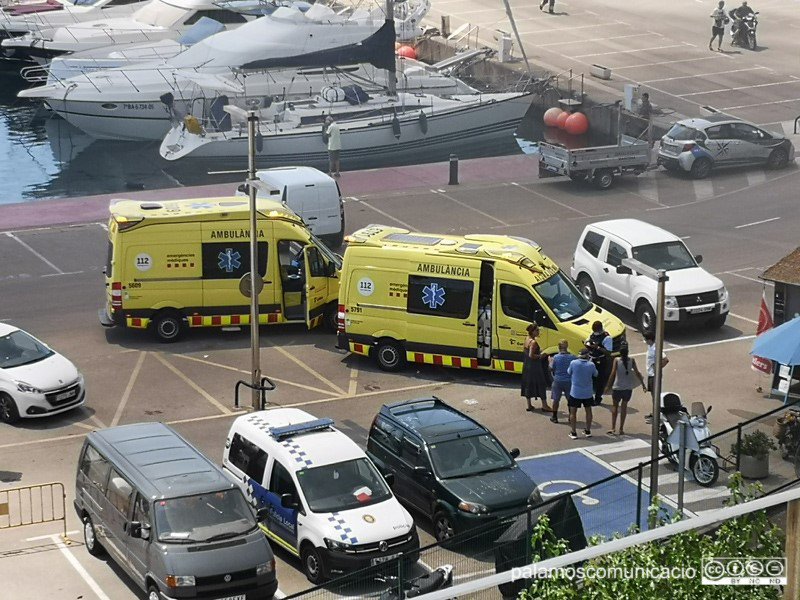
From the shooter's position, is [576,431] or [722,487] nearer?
[722,487]

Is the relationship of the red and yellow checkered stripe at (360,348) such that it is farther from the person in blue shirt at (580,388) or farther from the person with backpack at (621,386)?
the person with backpack at (621,386)

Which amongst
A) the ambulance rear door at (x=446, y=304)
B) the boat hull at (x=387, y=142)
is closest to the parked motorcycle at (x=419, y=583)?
the ambulance rear door at (x=446, y=304)

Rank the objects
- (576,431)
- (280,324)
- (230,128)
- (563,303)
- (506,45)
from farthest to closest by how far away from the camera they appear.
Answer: (506,45) → (230,128) → (280,324) → (563,303) → (576,431)

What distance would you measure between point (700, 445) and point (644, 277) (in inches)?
336

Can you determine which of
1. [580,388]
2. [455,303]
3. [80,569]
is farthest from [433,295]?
[80,569]

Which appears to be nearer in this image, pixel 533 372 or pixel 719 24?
pixel 533 372

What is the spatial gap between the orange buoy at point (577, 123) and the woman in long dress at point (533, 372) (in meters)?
26.4

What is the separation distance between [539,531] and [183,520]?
5.35 m

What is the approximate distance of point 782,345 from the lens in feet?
70.2

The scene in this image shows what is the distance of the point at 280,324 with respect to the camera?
2798 centimetres

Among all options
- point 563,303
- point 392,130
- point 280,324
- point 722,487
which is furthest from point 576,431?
point 392,130

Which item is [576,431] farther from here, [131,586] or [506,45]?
[506,45]

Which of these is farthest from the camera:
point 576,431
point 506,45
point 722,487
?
point 506,45

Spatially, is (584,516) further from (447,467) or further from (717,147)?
(717,147)
